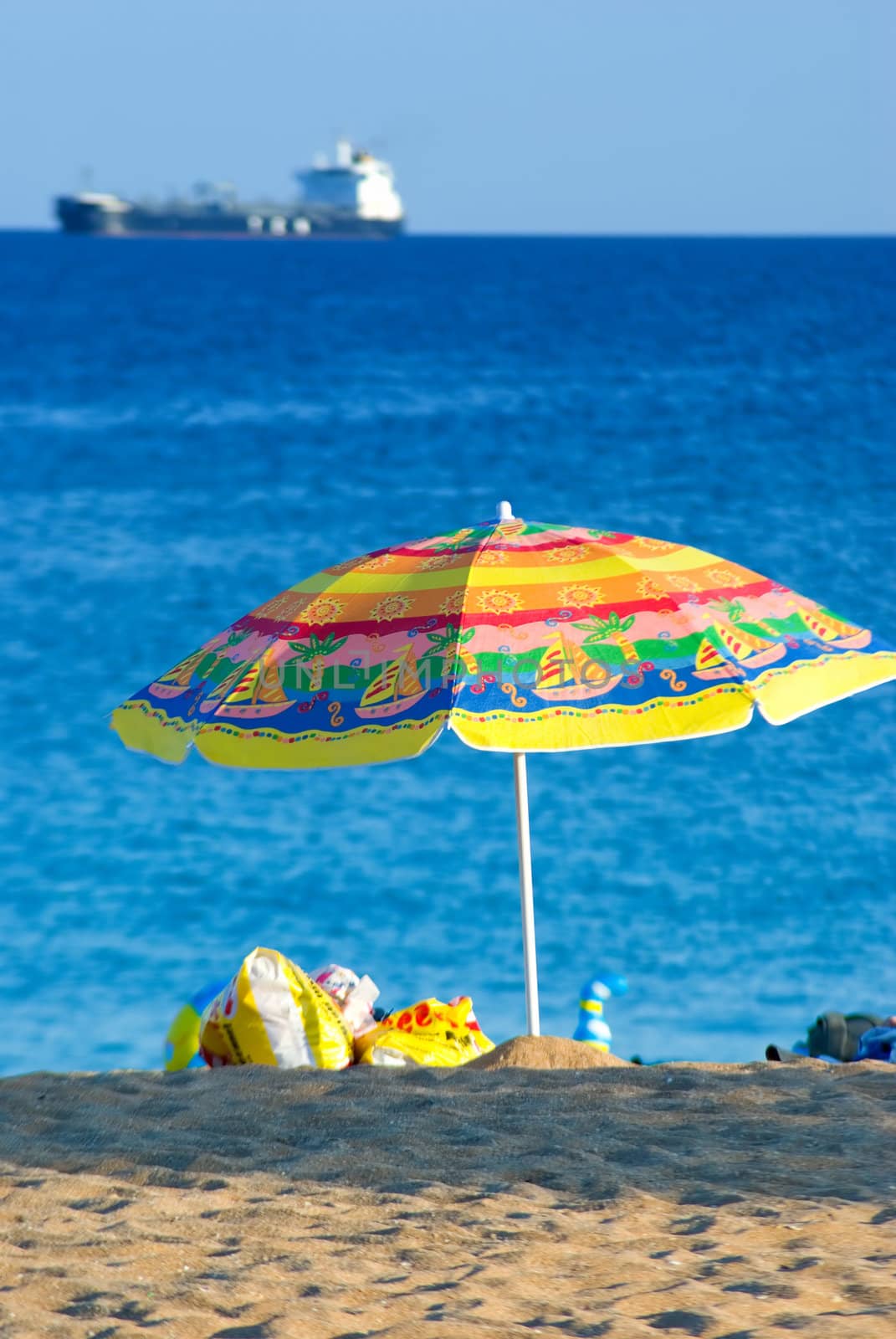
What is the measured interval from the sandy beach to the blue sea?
10.9 feet

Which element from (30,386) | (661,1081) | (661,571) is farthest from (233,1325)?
(30,386)

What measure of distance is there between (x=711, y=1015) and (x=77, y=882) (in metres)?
3.96

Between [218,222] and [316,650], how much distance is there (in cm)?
10885

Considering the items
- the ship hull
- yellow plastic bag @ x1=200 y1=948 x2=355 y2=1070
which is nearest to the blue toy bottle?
yellow plastic bag @ x1=200 y1=948 x2=355 y2=1070

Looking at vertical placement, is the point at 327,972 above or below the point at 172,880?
below

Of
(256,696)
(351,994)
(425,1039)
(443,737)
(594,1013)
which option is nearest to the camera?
(256,696)

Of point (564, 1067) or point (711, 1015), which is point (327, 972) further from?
point (711, 1015)

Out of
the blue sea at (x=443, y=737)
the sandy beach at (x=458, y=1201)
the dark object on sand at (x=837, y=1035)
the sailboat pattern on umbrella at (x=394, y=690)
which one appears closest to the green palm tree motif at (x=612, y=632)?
the sailboat pattern on umbrella at (x=394, y=690)

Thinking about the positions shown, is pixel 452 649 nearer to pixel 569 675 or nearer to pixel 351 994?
Result: pixel 569 675

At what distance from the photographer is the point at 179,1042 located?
214 inches

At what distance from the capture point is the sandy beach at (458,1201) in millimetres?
3166

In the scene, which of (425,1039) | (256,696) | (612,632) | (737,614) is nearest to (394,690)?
(256,696)

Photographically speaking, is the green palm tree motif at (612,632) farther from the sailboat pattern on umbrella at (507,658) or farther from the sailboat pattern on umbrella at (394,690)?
the sailboat pattern on umbrella at (394,690)

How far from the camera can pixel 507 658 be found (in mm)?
4043
